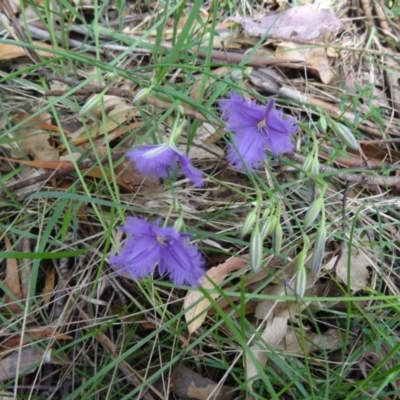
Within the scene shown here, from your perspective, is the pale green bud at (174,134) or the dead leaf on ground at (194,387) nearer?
the pale green bud at (174,134)

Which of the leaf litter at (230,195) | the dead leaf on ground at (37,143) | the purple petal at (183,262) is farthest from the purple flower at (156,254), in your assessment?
the dead leaf on ground at (37,143)

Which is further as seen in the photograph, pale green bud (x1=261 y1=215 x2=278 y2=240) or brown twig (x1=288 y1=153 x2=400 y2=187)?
brown twig (x1=288 y1=153 x2=400 y2=187)

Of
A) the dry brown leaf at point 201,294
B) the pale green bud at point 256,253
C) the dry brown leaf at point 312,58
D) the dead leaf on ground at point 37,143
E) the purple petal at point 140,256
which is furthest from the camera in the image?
the dry brown leaf at point 312,58

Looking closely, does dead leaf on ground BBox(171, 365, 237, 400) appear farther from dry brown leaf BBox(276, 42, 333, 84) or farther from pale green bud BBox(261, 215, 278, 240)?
dry brown leaf BBox(276, 42, 333, 84)

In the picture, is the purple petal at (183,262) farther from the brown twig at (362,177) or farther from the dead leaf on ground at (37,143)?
the dead leaf on ground at (37,143)

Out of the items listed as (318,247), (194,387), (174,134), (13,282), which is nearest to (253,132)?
(174,134)

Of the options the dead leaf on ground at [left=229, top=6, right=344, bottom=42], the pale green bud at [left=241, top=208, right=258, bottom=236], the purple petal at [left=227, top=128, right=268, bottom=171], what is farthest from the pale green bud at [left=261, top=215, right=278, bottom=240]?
the dead leaf on ground at [left=229, top=6, right=344, bottom=42]
